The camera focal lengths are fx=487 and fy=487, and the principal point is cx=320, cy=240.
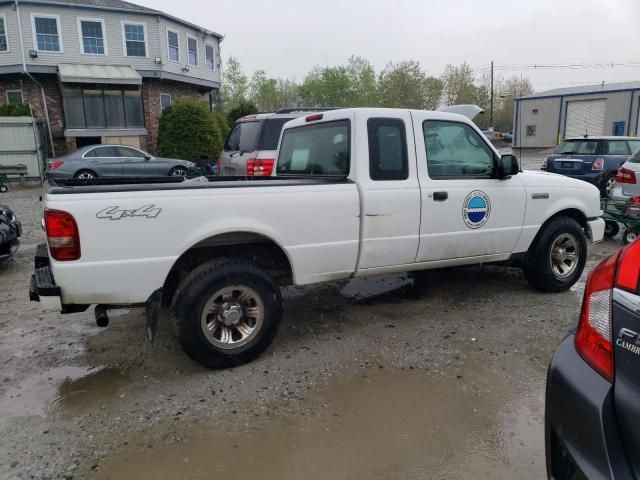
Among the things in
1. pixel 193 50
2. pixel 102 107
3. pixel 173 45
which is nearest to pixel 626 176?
pixel 102 107

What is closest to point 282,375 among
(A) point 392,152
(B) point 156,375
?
(B) point 156,375

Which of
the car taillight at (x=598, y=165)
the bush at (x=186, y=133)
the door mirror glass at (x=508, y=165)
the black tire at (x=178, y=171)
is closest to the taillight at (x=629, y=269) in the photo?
the door mirror glass at (x=508, y=165)

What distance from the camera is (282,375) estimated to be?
3607 millimetres

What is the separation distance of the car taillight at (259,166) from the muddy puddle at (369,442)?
5.99 m

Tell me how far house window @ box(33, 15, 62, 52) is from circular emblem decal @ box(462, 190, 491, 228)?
76.7 feet

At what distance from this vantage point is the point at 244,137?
382 inches

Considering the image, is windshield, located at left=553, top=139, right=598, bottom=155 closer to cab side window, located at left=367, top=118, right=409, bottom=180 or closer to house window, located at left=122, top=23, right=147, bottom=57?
cab side window, located at left=367, top=118, right=409, bottom=180

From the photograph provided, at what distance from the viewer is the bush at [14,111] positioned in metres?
19.8

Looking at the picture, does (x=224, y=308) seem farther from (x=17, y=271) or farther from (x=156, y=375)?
(x=17, y=271)

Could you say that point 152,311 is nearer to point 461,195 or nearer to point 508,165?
point 461,195

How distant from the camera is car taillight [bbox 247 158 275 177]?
28.9 ft

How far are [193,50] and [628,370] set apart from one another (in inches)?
1111

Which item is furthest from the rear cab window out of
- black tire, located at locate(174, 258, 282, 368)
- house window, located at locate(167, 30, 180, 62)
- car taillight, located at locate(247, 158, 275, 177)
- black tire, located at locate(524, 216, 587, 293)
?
house window, located at locate(167, 30, 180, 62)

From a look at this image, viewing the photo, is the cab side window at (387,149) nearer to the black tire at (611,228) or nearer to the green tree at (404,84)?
the black tire at (611,228)
